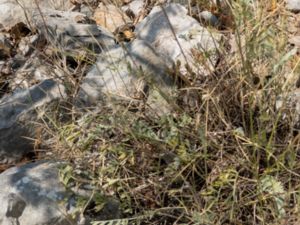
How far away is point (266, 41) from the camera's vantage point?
2.45 m

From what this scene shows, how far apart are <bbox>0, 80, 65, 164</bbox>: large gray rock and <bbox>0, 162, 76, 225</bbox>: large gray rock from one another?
16.5 inches

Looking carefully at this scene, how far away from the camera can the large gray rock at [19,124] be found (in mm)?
2980

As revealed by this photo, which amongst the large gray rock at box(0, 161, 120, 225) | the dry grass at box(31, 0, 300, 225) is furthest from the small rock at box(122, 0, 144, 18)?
the large gray rock at box(0, 161, 120, 225)

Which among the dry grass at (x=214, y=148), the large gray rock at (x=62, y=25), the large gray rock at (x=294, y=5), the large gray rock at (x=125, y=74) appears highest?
the large gray rock at (x=62, y=25)

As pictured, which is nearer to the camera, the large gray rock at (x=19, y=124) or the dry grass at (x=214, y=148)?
the dry grass at (x=214, y=148)

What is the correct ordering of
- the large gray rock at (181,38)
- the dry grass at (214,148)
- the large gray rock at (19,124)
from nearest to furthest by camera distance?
the dry grass at (214,148), the large gray rock at (181,38), the large gray rock at (19,124)

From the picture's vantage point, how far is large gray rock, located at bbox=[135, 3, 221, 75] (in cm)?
279

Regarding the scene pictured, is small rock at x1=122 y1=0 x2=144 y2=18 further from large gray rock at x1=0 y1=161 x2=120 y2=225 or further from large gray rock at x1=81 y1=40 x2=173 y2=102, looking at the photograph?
large gray rock at x1=0 y1=161 x2=120 y2=225

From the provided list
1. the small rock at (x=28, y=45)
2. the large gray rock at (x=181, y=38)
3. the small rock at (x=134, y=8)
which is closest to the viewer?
the large gray rock at (x=181, y=38)

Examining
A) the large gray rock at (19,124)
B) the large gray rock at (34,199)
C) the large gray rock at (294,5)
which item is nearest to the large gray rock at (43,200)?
the large gray rock at (34,199)

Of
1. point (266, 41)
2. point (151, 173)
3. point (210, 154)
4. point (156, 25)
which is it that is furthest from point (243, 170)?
point (156, 25)

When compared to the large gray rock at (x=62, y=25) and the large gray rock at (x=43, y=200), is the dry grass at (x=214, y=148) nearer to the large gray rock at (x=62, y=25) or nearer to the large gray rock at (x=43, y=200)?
the large gray rock at (x=43, y=200)

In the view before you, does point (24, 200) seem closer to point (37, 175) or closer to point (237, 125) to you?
point (37, 175)

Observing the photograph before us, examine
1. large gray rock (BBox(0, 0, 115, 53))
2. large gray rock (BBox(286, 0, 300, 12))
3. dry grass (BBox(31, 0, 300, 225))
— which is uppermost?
large gray rock (BBox(0, 0, 115, 53))
